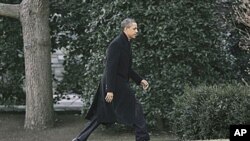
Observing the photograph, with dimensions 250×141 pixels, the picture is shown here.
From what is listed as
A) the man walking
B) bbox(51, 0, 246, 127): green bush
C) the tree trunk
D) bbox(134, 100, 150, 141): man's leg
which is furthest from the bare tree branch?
bbox(134, 100, 150, 141): man's leg

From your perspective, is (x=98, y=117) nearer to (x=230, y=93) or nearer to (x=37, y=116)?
(x=230, y=93)

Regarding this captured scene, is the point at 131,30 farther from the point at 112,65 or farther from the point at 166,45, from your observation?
the point at 166,45

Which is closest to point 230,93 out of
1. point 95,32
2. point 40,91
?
point 95,32

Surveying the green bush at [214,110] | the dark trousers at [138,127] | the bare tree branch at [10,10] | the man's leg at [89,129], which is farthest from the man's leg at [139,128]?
the bare tree branch at [10,10]

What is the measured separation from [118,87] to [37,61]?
Result: 353 centimetres

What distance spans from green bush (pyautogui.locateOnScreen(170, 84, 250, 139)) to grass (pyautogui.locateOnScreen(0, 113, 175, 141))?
99cm

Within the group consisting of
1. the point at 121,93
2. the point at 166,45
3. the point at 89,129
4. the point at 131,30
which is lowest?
the point at 89,129

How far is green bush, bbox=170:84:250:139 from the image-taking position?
350 inches

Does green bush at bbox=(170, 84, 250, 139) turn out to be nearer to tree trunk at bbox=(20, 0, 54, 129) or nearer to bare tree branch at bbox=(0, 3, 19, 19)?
tree trunk at bbox=(20, 0, 54, 129)

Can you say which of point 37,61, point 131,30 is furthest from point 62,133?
point 131,30

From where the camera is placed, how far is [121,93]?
8125mm

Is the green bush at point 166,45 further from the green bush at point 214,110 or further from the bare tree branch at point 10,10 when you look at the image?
the bare tree branch at point 10,10

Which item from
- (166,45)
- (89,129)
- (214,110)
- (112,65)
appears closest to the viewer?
(112,65)

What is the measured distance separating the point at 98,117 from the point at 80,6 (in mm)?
4665
